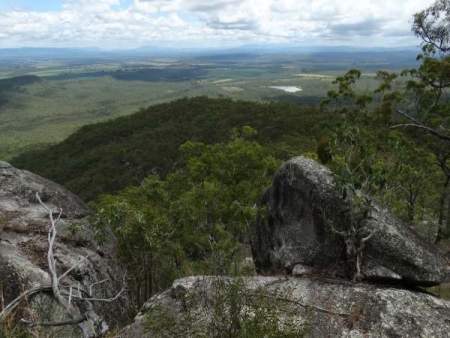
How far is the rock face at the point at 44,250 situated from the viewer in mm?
9773

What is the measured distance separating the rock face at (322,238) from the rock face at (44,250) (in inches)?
200

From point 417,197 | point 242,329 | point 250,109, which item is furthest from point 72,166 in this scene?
point 242,329

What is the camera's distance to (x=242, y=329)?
696 cm

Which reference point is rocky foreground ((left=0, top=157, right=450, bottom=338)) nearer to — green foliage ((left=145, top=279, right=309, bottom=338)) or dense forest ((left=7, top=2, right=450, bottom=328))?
green foliage ((left=145, top=279, right=309, bottom=338))

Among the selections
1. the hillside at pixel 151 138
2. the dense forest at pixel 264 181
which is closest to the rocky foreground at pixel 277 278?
the dense forest at pixel 264 181

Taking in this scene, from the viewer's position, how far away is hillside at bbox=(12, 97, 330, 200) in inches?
3054

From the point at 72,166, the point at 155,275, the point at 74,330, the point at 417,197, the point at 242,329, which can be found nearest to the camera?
the point at 242,329

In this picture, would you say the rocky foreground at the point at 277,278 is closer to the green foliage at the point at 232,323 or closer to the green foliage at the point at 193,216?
the green foliage at the point at 232,323

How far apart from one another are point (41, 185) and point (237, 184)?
10.1 m

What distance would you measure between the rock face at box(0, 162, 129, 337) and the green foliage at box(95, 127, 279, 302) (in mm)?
933

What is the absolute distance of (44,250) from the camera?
11.7 metres

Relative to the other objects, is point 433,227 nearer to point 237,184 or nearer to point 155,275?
point 237,184

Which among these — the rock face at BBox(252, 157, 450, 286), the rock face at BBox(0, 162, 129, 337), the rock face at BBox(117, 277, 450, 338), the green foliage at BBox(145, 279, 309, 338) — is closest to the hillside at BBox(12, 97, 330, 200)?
the rock face at BBox(252, 157, 450, 286)

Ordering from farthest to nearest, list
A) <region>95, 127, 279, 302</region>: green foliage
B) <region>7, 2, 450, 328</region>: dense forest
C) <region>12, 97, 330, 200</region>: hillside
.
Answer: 1. <region>12, 97, 330, 200</region>: hillside
2. <region>95, 127, 279, 302</region>: green foliage
3. <region>7, 2, 450, 328</region>: dense forest
